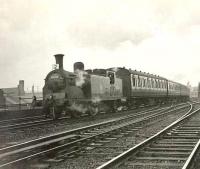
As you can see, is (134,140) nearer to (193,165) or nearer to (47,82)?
(193,165)

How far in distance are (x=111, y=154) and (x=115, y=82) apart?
1724 cm

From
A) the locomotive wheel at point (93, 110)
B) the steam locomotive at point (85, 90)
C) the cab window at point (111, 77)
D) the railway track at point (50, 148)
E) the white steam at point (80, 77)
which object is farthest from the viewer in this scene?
the cab window at point (111, 77)

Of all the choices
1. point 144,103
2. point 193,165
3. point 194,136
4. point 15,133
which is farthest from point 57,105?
point 144,103

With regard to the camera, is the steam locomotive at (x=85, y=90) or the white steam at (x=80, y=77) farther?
the white steam at (x=80, y=77)

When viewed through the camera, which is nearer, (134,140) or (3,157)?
(3,157)

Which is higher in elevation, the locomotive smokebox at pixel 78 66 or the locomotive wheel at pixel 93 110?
the locomotive smokebox at pixel 78 66

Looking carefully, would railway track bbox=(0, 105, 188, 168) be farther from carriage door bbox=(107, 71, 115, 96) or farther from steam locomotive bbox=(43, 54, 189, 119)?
carriage door bbox=(107, 71, 115, 96)

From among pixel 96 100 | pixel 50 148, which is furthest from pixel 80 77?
pixel 50 148

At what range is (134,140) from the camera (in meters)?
10.7

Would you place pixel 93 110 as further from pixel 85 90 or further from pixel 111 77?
pixel 111 77

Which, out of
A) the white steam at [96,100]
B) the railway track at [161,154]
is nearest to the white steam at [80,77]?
the white steam at [96,100]

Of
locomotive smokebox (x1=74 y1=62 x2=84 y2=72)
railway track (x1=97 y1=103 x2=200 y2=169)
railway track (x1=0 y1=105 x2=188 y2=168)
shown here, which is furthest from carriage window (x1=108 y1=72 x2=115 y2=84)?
railway track (x1=97 y1=103 x2=200 y2=169)

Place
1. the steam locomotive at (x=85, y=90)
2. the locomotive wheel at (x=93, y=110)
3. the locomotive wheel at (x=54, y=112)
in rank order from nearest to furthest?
the locomotive wheel at (x=54, y=112)
the steam locomotive at (x=85, y=90)
the locomotive wheel at (x=93, y=110)

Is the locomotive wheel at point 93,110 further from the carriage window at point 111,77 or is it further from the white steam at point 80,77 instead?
the carriage window at point 111,77
